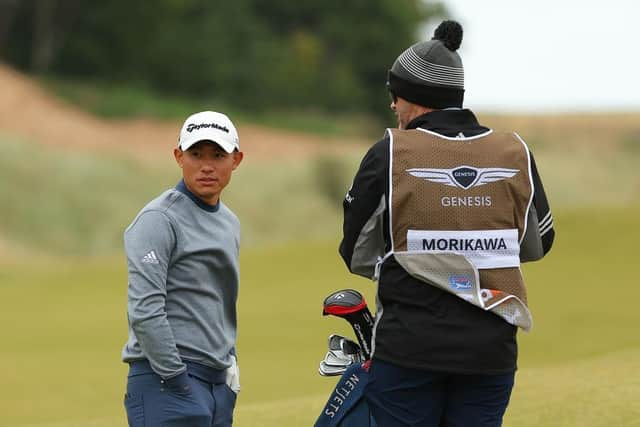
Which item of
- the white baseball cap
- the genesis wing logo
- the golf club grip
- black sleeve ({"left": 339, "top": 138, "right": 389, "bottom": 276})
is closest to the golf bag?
the golf club grip

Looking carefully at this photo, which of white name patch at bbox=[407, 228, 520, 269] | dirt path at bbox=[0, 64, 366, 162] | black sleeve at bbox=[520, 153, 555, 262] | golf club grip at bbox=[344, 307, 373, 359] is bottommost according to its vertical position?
golf club grip at bbox=[344, 307, 373, 359]

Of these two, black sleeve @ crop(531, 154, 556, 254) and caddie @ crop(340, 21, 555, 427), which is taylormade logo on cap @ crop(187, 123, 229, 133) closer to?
caddie @ crop(340, 21, 555, 427)

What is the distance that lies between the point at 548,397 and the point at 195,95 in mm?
38025

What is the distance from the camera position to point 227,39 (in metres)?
45.5

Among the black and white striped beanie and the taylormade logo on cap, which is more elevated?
the taylormade logo on cap

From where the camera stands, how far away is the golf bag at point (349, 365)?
3.50 metres

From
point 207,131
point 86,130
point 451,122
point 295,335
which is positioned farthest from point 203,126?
point 86,130

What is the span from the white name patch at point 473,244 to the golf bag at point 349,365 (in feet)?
1.11

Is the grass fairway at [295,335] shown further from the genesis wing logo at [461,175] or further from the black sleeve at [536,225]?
the genesis wing logo at [461,175]

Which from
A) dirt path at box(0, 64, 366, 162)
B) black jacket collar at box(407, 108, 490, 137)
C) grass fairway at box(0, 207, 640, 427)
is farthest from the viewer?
dirt path at box(0, 64, 366, 162)

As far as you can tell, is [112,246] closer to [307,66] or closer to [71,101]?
[71,101]

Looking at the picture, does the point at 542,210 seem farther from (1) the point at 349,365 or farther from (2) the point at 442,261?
(1) the point at 349,365

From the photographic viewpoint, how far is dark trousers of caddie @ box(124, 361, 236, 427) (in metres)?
3.67

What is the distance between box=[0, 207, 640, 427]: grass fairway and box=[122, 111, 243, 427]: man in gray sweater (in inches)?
94.7
